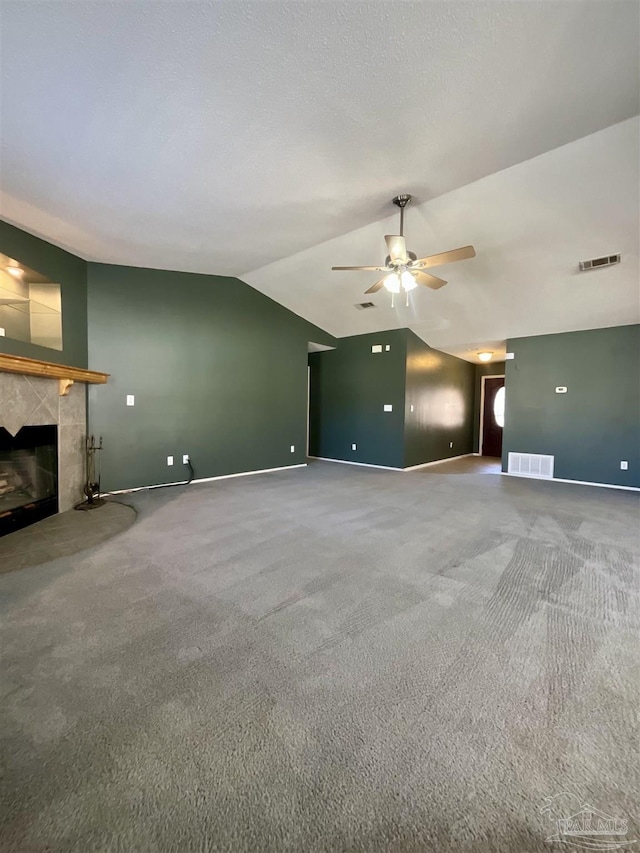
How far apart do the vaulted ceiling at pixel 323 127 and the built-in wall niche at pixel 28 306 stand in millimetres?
512

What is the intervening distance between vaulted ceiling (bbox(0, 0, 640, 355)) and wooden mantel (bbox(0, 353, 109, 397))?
4.40 feet

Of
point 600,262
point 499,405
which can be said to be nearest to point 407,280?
point 600,262

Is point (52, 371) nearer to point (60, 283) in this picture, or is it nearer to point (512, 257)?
point (60, 283)

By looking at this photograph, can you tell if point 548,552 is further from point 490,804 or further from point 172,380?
point 172,380

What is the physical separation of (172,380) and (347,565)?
12.5 ft

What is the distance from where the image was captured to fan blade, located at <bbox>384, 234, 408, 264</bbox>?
313 centimetres

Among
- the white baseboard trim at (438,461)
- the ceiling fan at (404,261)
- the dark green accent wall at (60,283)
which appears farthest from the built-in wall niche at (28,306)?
the white baseboard trim at (438,461)

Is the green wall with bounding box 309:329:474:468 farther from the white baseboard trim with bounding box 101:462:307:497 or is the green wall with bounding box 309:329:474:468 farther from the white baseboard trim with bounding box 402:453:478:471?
the white baseboard trim with bounding box 101:462:307:497

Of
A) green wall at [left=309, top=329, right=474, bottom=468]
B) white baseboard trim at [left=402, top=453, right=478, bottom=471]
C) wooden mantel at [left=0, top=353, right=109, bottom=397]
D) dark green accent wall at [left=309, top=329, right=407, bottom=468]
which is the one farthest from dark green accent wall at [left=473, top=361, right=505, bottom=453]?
wooden mantel at [left=0, top=353, right=109, bottom=397]

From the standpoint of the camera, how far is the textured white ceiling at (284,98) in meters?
1.72

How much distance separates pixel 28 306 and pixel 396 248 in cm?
383

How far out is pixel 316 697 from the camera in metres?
1.35

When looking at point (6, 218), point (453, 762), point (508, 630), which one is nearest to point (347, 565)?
point (508, 630)

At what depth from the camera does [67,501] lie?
3826 mm
